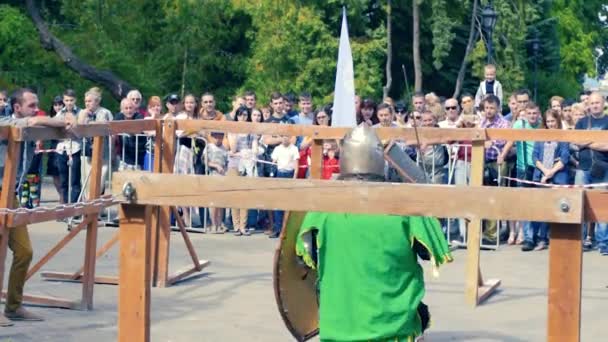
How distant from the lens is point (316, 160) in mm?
10438

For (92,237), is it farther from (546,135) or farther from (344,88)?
(546,135)

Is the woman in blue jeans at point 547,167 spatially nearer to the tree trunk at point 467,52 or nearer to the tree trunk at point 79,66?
the tree trunk at point 79,66

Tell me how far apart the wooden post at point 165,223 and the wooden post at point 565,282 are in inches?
254

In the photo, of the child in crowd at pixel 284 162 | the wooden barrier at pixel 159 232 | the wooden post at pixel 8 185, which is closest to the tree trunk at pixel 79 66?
the child in crowd at pixel 284 162

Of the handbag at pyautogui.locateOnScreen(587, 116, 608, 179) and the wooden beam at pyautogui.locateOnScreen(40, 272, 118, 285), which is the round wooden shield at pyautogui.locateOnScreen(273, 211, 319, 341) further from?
the handbag at pyautogui.locateOnScreen(587, 116, 608, 179)

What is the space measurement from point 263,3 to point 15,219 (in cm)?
2027

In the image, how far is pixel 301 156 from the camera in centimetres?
1469

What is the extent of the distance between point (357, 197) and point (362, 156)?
0.73 meters

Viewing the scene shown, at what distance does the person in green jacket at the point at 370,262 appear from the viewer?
5668 millimetres

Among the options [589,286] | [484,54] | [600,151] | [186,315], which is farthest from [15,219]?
[484,54]

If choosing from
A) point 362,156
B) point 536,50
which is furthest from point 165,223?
point 536,50

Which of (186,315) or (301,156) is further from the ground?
→ (301,156)

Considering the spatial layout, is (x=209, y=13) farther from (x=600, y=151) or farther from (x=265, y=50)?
(x=600, y=151)

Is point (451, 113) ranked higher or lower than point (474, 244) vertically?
higher
